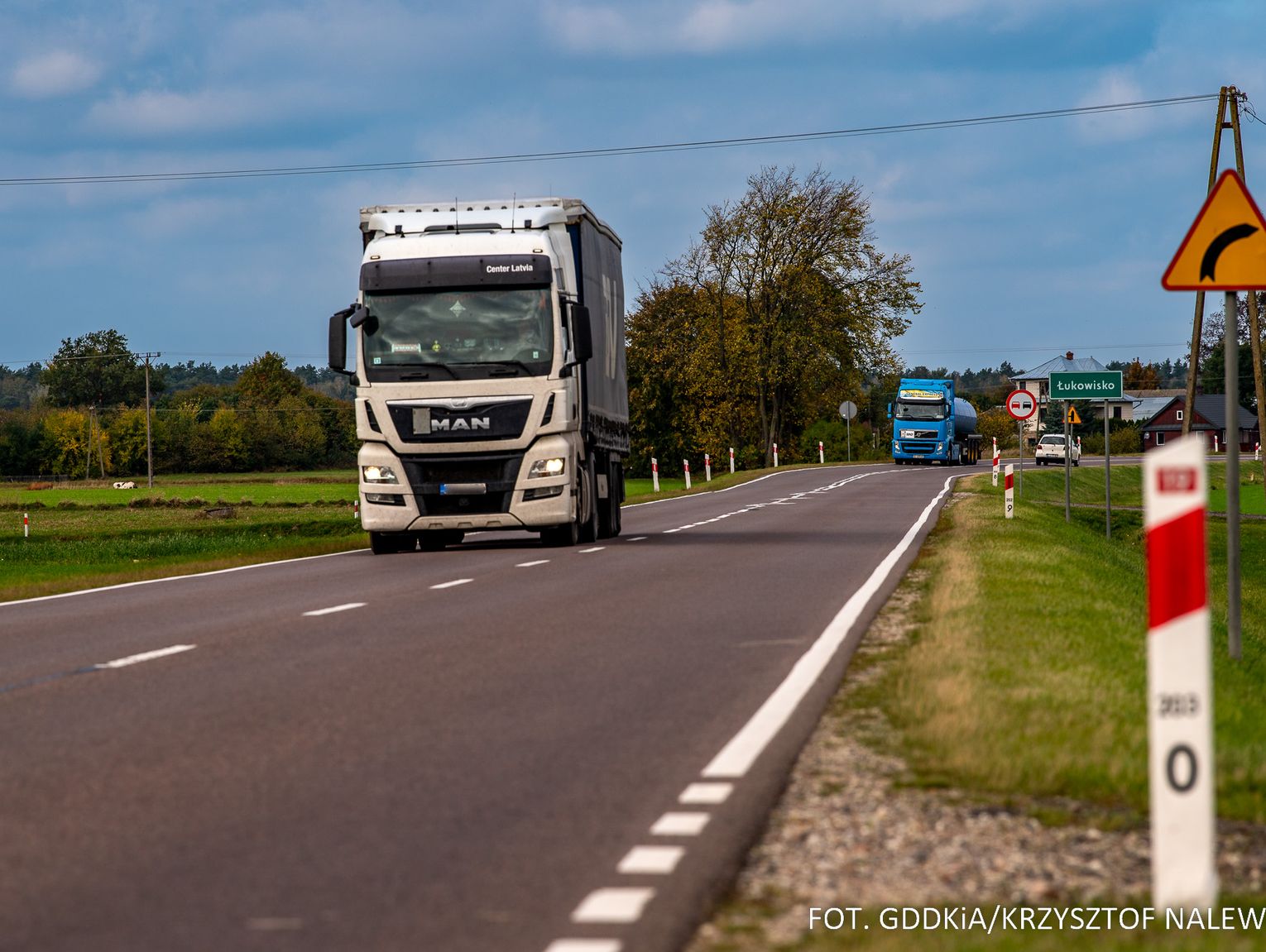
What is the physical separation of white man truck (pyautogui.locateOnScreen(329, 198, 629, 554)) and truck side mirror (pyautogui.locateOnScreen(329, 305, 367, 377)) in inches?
0.7

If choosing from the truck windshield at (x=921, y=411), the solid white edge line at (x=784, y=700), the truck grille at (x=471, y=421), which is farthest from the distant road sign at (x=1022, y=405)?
the truck windshield at (x=921, y=411)

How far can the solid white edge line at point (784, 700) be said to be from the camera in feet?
23.2

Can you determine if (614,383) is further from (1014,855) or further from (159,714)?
(1014,855)

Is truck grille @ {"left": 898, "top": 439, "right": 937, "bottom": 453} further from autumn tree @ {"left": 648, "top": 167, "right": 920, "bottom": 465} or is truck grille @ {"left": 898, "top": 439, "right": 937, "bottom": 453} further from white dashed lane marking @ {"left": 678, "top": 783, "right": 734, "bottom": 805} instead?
white dashed lane marking @ {"left": 678, "top": 783, "right": 734, "bottom": 805}

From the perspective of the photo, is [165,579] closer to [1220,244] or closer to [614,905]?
[1220,244]

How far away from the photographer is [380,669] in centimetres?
1006

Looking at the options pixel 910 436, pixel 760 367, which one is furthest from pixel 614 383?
pixel 760 367

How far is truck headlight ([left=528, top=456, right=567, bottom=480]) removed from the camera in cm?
2106

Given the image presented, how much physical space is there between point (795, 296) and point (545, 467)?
59.2m

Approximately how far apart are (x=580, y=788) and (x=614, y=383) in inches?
754

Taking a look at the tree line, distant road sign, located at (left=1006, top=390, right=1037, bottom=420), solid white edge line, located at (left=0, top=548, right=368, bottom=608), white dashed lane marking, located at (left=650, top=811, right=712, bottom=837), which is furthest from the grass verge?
the tree line

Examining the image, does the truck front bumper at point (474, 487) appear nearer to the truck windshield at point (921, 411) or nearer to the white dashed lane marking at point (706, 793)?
the white dashed lane marking at point (706, 793)

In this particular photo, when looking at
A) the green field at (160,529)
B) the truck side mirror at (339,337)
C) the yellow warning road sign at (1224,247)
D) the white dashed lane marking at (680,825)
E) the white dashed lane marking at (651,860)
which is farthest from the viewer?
the green field at (160,529)

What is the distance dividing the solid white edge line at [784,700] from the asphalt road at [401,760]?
25 mm
